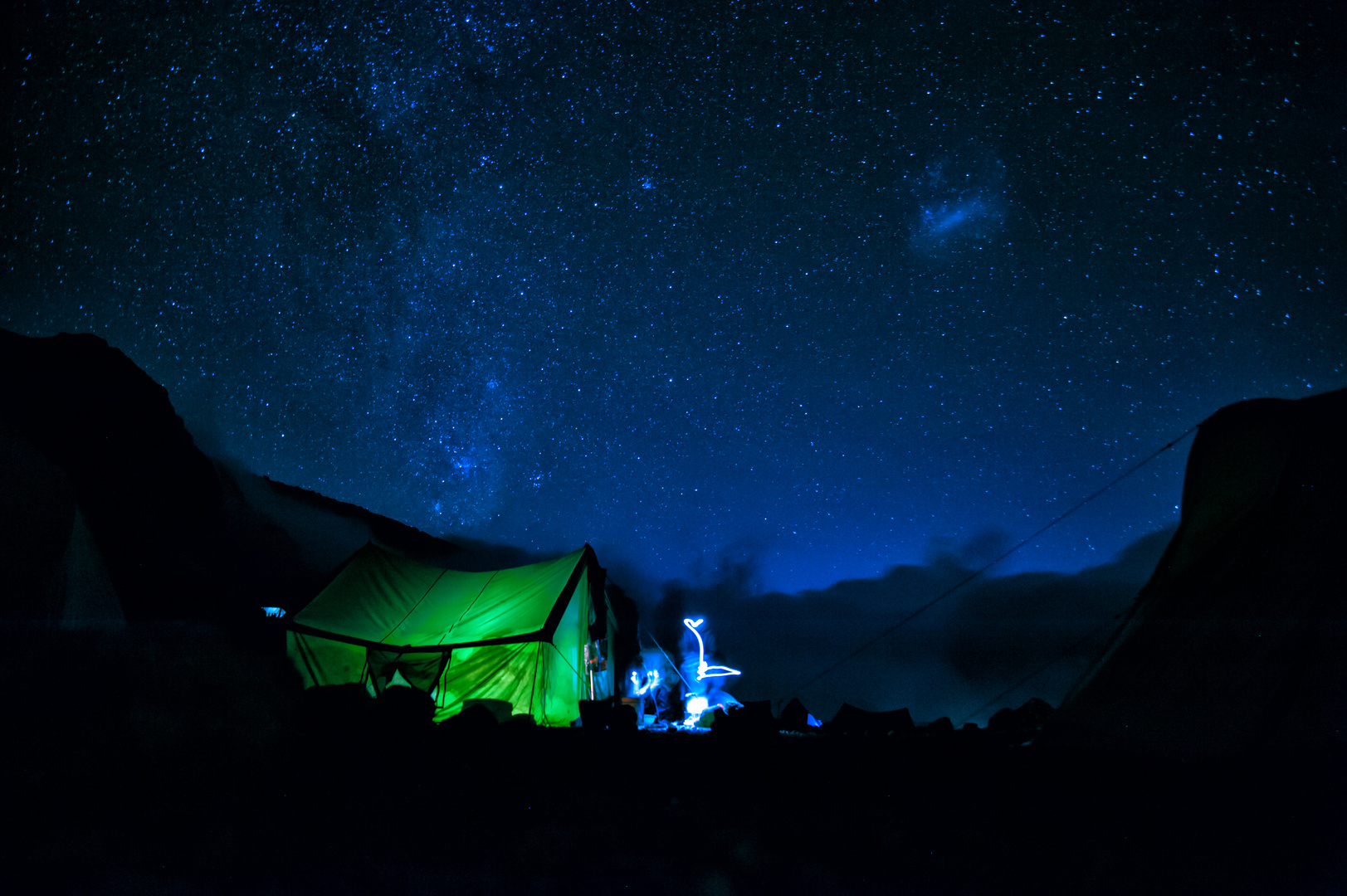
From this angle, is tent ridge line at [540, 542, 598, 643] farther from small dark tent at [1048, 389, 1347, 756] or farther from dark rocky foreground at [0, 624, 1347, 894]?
small dark tent at [1048, 389, 1347, 756]

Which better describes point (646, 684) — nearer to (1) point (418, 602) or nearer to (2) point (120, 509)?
(1) point (418, 602)

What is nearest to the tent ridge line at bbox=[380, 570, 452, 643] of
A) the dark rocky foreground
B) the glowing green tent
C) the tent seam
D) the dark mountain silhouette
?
the glowing green tent

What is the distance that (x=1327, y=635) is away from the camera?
399 centimetres

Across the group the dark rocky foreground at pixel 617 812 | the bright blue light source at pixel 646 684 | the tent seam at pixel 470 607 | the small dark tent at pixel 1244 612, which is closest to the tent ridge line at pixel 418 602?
the tent seam at pixel 470 607

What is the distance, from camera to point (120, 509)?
7781mm

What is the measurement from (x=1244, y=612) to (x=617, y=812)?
17.0 ft

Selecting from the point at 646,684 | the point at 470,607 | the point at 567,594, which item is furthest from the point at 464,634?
the point at 646,684

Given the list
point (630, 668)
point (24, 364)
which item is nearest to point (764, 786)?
point (24, 364)

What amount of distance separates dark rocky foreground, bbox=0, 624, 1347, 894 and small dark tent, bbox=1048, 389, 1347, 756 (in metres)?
0.40

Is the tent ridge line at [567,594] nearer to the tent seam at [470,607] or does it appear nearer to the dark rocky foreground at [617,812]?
the tent seam at [470,607]

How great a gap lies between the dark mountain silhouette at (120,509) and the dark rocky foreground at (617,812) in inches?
57.2

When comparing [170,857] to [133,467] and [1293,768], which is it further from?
[133,467]

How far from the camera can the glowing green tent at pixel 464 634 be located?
827 centimetres

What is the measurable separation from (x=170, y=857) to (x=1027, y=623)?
46908mm
